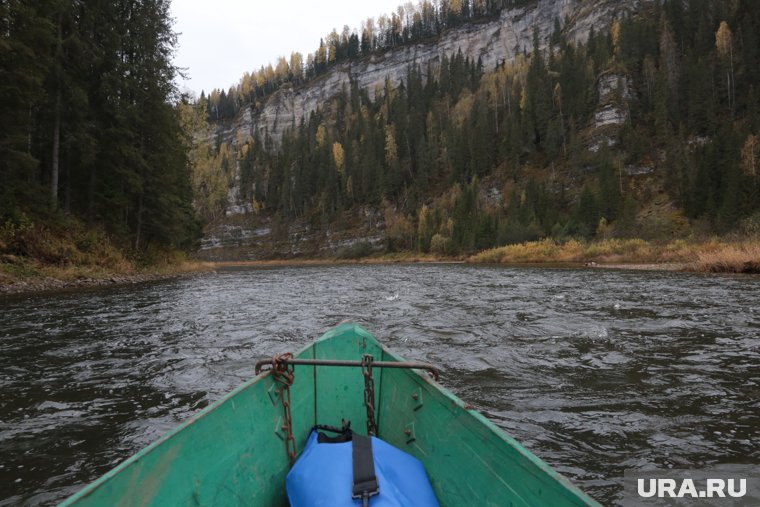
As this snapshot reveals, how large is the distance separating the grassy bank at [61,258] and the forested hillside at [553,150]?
64.2 feet

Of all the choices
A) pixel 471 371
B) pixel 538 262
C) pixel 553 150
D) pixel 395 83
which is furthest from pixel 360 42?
pixel 471 371

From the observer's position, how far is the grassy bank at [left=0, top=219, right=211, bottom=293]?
1476cm

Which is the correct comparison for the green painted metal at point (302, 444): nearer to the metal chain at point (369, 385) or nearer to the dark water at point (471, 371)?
the metal chain at point (369, 385)

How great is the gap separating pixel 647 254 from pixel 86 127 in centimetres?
3576

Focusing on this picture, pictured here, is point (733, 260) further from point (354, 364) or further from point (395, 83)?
point (395, 83)

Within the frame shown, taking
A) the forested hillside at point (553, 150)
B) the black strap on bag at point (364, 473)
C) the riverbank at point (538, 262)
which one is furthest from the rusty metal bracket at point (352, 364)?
the forested hillside at point (553, 150)

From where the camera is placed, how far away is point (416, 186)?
273 ft

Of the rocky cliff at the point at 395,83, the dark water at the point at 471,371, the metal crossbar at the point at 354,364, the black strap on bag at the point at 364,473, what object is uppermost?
the rocky cliff at the point at 395,83

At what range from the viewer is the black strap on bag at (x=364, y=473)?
80.0 inches

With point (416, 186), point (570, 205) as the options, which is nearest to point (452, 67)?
point (416, 186)

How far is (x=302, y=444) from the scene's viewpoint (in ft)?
10.1

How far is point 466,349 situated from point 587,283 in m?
13.0

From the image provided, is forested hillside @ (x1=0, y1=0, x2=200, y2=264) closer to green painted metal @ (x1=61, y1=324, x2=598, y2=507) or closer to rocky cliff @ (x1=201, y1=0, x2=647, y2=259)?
green painted metal @ (x1=61, y1=324, x2=598, y2=507)

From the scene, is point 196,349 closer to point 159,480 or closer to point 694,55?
point 159,480
